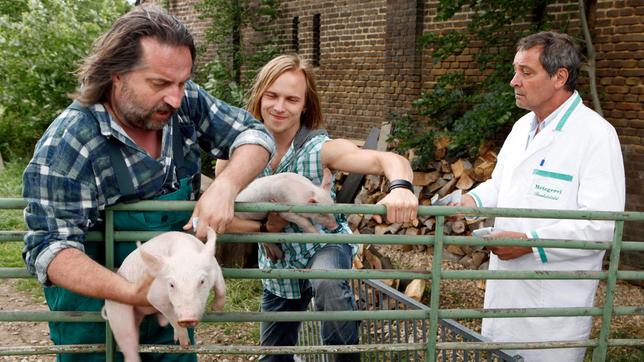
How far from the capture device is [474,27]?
7.27 meters

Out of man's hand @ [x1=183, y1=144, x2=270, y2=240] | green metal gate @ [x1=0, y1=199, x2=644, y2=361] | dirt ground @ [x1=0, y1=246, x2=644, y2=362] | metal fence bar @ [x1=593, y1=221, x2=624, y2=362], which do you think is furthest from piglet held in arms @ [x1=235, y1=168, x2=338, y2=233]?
dirt ground @ [x1=0, y1=246, x2=644, y2=362]

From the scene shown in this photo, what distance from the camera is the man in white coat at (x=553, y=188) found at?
276 centimetres

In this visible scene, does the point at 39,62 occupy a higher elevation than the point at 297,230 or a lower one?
higher

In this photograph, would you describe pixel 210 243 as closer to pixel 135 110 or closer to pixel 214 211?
pixel 214 211

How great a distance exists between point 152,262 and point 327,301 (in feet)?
3.58

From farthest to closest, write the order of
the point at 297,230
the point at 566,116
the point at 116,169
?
the point at 297,230 < the point at 566,116 < the point at 116,169

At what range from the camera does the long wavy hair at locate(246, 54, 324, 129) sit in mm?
3033

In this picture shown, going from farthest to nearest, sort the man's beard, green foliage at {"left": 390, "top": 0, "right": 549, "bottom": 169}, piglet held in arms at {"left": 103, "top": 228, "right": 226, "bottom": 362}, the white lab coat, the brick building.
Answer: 1. green foliage at {"left": 390, "top": 0, "right": 549, "bottom": 169}
2. the brick building
3. the white lab coat
4. the man's beard
5. piglet held in arms at {"left": 103, "top": 228, "right": 226, "bottom": 362}

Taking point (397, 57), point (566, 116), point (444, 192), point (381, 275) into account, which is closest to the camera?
point (381, 275)

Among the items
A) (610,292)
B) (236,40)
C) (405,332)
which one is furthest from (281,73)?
(236,40)

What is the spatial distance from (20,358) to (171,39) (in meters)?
3.83

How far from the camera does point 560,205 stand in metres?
2.81

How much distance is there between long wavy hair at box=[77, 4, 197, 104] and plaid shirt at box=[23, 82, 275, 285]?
78 mm

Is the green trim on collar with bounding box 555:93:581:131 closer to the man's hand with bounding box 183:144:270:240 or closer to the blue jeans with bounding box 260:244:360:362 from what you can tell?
the blue jeans with bounding box 260:244:360:362
